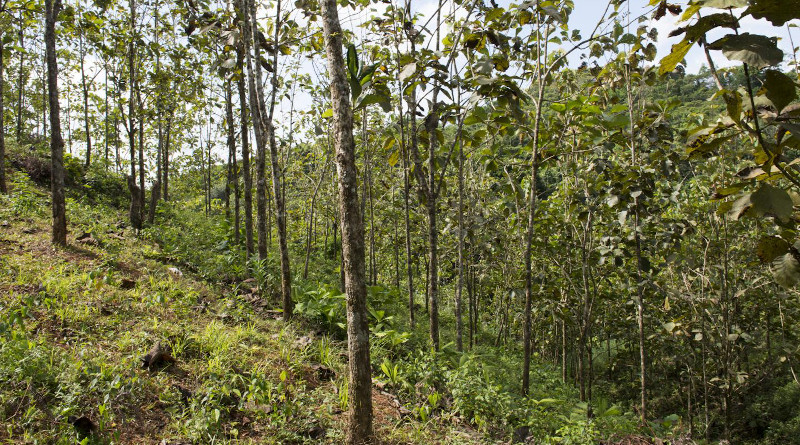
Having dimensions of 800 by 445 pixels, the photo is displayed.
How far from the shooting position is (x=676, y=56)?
3.99ft

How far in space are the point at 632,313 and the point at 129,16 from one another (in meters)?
14.7

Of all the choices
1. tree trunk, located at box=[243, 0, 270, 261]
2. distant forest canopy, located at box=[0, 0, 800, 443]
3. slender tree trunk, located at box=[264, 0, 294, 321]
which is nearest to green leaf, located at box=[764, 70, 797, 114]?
distant forest canopy, located at box=[0, 0, 800, 443]

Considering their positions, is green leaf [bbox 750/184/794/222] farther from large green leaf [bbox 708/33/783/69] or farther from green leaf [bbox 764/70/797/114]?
large green leaf [bbox 708/33/783/69]

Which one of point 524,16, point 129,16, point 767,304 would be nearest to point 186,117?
point 129,16

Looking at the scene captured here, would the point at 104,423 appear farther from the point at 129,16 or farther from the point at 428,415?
the point at 129,16

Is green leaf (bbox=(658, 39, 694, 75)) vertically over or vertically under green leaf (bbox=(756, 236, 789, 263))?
over

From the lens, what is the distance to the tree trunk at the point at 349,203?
3.35 m

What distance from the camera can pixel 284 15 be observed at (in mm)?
6895

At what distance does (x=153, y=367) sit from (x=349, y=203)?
8.75ft

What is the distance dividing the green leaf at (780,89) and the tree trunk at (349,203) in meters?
2.58

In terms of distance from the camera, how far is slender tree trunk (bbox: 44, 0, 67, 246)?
6.55m

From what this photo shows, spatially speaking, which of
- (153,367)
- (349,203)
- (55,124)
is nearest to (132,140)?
(55,124)

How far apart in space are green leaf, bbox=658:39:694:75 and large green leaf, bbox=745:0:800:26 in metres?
0.15

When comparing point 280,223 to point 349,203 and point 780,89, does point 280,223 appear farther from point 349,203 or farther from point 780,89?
point 780,89
